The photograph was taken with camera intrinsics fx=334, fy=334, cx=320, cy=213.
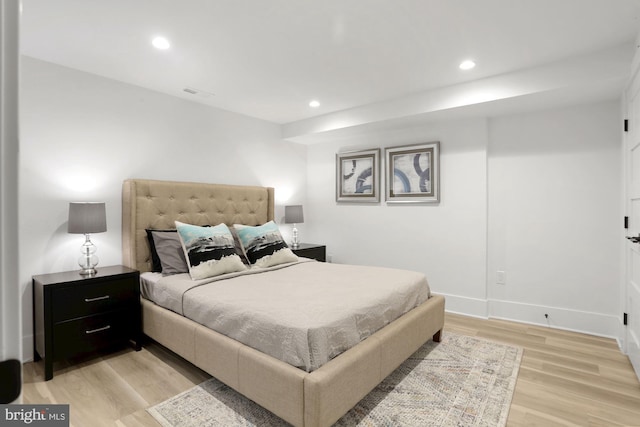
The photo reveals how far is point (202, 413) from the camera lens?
1.96 metres

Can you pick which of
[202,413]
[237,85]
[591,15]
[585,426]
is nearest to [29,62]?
[237,85]

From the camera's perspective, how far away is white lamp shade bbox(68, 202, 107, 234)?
2590 millimetres

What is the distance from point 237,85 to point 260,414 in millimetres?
2823

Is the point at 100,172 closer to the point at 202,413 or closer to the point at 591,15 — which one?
the point at 202,413

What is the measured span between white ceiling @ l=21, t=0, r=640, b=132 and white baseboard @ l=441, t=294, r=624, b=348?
2038mm

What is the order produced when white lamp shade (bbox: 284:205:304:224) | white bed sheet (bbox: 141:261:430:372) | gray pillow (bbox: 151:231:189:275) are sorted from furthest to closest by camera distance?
white lamp shade (bbox: 284:205:304:224)
gray pillow (bbox: 151:231:189:275)
white bed sheet (bbox: 141:261:430:372)

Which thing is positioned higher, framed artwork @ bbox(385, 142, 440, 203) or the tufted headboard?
framed artwork @ bbox(385, 142, 440, 203)

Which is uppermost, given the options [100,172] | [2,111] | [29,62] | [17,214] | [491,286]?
[29,62]

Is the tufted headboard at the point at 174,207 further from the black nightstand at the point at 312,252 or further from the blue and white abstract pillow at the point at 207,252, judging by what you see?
the black nightstand at the point at 312,252

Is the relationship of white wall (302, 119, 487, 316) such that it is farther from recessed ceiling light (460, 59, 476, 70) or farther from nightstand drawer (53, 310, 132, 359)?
nightstand drawer (53, 310, 132, 359)

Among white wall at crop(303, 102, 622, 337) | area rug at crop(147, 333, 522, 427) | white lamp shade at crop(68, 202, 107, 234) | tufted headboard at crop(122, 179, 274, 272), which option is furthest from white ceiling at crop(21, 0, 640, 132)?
area rug at crop(147, 333, 522, 427)

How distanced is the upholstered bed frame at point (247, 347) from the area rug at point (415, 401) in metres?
0.15

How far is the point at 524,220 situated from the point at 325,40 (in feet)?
8.83

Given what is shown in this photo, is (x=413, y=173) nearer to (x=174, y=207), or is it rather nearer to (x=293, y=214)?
(x=293, y=214)
